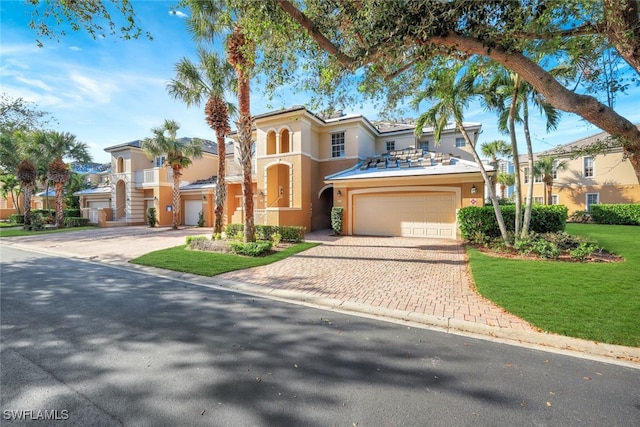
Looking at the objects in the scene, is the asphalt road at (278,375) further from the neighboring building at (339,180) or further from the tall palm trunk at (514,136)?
the neighboring building at (339,180)

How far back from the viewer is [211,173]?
94.0ft

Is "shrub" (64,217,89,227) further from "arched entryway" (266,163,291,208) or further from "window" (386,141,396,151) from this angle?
"window" (386,141,396,151)

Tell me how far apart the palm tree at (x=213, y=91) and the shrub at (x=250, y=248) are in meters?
3.09

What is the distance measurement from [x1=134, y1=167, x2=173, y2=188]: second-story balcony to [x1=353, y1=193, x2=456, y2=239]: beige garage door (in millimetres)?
18175

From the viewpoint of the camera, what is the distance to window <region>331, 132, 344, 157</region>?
19398mm

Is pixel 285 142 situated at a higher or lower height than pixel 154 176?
higher

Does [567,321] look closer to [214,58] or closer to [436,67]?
[436,67]

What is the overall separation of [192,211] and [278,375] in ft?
79.3

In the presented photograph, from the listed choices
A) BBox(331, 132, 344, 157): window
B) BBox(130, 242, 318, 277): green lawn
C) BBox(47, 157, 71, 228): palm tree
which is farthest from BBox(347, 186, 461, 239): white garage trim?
BBox(47, 157, 71, 228): palm tree

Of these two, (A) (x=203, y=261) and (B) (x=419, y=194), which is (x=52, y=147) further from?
(B) (x=419, y=194)

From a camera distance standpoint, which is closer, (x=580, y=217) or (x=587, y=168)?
(x=580, y=217)

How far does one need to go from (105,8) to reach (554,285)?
11.3 m

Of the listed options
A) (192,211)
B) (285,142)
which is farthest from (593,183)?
(192,211)

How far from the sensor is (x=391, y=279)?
24.4ft
